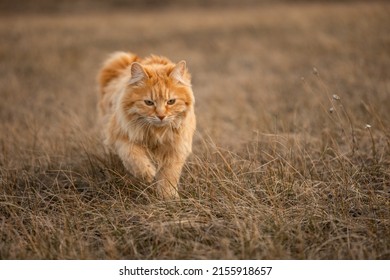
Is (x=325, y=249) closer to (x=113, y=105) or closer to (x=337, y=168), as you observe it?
(x=337, y=168)

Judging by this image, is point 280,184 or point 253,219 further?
point 280,184

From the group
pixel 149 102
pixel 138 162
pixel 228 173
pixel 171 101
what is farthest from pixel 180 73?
pixel 228 173

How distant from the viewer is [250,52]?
1114cm

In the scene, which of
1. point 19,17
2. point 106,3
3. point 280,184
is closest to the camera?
point 280,184

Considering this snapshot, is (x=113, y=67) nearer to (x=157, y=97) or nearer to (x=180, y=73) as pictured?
(x=180, y=73)

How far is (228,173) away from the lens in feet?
12.4

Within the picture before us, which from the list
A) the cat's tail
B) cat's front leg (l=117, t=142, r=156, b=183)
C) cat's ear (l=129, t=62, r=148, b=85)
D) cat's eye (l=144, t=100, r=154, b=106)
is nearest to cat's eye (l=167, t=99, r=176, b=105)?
cat's eye (l=144, t=100, r=154, b=106)

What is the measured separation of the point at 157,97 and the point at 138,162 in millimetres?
595

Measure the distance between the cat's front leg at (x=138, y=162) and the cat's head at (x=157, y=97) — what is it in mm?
A: 246

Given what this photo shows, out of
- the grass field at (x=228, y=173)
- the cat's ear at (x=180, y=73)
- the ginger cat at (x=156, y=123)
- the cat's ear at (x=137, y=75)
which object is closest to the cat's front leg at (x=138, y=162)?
the ginger cat at (x=156, y=123)

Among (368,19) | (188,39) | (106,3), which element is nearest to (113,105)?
(188,39)

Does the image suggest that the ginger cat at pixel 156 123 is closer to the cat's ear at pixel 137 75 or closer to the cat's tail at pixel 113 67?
the cat's ear at pixel 137 75
